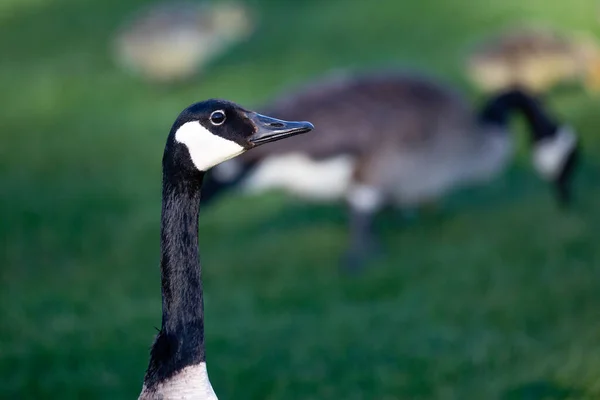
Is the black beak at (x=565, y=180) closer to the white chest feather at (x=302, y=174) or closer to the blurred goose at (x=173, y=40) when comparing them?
the white chest feather at (x=302, y=174)

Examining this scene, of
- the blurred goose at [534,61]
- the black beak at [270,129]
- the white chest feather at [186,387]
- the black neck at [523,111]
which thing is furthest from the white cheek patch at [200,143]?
the blurred goose at [534,61]

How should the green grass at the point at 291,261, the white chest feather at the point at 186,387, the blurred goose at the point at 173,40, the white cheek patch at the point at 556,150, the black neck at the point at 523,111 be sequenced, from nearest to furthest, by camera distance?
the white chest feather at the point at 186,387
the green grass at the point at 291,261
the white cheek patch at the point at 556,150
the black neck at the point at 523,111
the blurred goose at the point at 173,40

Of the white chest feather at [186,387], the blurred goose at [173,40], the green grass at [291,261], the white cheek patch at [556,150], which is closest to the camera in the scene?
the white chest feather at [186,387]

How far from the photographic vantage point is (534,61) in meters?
10.1

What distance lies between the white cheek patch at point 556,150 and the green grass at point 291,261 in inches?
14.9

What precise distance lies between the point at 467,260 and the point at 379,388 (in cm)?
216

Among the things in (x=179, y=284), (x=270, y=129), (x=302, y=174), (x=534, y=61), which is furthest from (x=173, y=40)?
(x=179, y=284)

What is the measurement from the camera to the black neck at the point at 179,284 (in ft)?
11.4

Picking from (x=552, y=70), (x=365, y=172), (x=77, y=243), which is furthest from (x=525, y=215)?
(x=77, y=243)

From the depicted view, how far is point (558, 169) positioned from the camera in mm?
8109

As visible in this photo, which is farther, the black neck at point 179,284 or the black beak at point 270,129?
the black beak at point 270,129

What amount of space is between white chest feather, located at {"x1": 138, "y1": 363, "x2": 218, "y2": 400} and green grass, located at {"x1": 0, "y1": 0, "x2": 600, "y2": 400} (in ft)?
6.47

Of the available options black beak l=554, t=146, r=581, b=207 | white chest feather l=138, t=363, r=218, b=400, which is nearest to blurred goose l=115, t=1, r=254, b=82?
black beak l=554, t=146, r=581, b=207

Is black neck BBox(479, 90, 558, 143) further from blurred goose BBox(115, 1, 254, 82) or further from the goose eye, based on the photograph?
the goose eye
